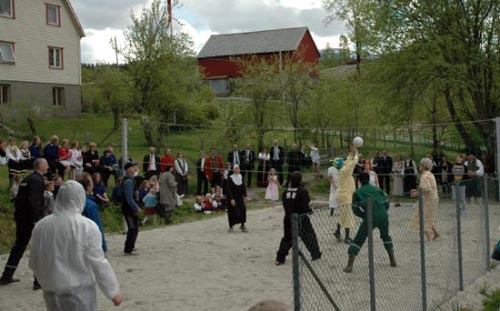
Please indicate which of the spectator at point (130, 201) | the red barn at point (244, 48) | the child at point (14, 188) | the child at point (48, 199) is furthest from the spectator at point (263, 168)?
the red barn at point (244, 48)

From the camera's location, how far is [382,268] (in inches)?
316

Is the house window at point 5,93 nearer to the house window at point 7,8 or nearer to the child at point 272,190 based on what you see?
the house window at point 7,8

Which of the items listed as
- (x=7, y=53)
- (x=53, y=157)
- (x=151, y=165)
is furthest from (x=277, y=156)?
(x=7, y=53)

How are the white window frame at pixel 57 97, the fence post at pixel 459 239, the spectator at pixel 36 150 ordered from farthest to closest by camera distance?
1. the white window frame at pixel 57 97
2. the spectator at pixel 36 150
3. the fence post at pixel 459 239

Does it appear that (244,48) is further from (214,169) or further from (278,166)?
(214,169)

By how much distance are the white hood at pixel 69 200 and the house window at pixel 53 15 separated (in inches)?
1424

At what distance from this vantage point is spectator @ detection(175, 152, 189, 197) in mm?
21344

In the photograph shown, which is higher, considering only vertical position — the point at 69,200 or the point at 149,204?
the point at 69,200

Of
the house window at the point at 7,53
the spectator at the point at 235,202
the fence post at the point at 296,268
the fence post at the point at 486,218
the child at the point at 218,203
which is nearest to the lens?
the fence post at the point at 296,268

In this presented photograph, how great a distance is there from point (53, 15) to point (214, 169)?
2244 centimetres

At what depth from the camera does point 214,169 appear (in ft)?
73.2

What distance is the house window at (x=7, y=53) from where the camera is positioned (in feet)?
117

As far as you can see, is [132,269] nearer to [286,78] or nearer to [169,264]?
[169,264]

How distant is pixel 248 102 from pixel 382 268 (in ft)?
72.6
